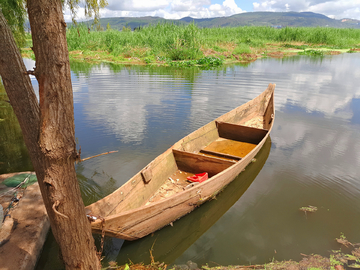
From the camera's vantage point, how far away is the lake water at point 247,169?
151 inches

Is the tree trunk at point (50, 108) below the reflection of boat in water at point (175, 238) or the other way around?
the other way around

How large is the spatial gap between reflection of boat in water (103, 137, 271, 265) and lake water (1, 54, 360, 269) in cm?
2

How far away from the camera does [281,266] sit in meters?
3.50

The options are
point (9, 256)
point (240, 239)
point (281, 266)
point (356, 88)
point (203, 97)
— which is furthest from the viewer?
point (356, 88)

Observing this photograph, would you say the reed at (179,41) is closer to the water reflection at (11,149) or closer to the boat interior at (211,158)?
the water reflection at (11,149)

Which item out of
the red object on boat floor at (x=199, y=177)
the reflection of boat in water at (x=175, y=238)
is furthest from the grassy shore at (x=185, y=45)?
the reflection of boat in water at (x=175, y=238)

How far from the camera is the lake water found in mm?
3846

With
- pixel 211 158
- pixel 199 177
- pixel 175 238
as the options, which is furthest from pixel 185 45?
pixel 175 238

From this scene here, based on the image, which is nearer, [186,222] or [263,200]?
[186,222]

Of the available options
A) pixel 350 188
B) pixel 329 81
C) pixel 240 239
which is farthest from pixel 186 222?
pixel 329 81

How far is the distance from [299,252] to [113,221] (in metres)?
2.72

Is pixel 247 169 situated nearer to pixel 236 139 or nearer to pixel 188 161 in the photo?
pixel 236 139

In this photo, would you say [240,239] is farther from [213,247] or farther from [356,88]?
[356,88]

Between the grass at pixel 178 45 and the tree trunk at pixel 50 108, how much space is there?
1716 centimetres
